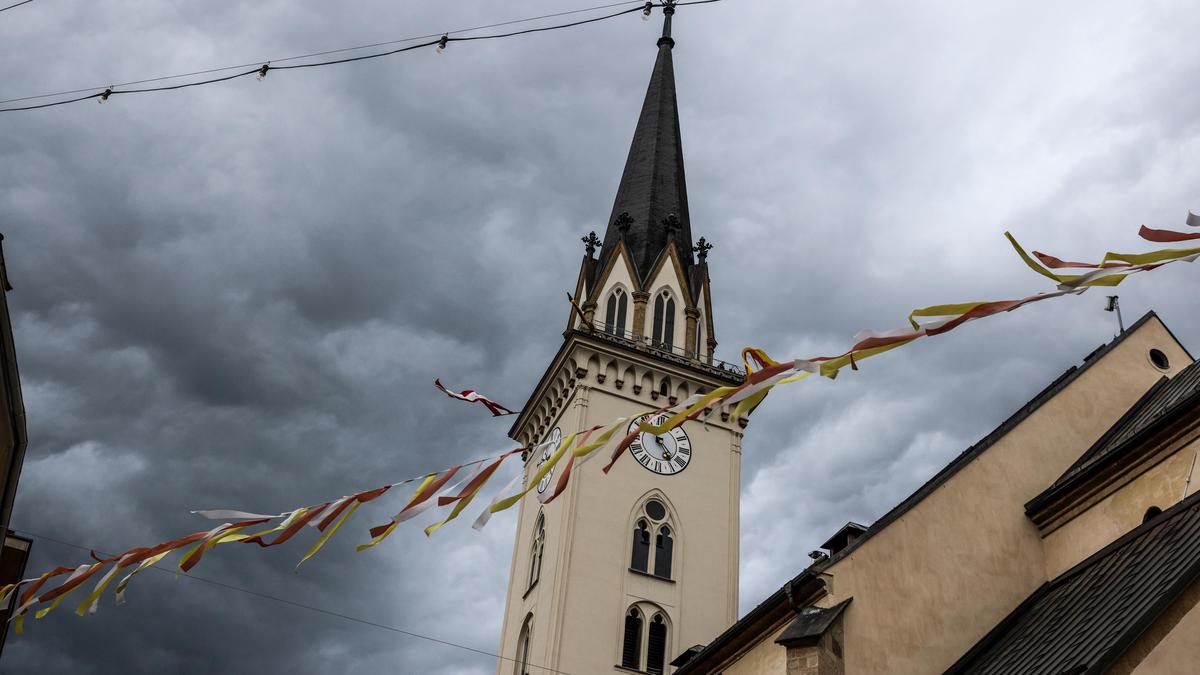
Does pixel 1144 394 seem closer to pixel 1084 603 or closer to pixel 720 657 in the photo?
pixel 1084 603

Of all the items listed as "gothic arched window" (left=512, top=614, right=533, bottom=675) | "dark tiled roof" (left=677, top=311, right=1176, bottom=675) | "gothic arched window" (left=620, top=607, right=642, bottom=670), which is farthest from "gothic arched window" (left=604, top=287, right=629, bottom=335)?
"dark tiled roof" (left=677, top=311, right=1176, bottom=675)

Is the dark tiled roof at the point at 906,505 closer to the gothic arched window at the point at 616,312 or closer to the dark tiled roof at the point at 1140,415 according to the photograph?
the dark tiled roof at the point at 1140,415

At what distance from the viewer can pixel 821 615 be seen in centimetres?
1570

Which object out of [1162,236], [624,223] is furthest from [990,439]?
[624,223]

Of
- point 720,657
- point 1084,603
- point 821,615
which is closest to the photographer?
point 1084,603

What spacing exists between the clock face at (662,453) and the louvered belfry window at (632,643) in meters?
4.72

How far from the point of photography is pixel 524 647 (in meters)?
30.9

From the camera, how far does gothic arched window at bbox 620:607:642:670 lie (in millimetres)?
28703

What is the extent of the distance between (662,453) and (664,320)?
593 centimetres

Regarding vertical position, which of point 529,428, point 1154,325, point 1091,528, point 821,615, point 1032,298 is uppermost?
point 529,428

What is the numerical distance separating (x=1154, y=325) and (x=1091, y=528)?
6125 mm

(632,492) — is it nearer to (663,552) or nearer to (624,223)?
(663,552)

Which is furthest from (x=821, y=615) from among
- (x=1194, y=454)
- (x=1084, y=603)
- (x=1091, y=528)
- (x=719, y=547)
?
(x=719, y=547)

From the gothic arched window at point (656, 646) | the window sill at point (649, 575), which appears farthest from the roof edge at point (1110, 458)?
the window sill at point (649, 575)
